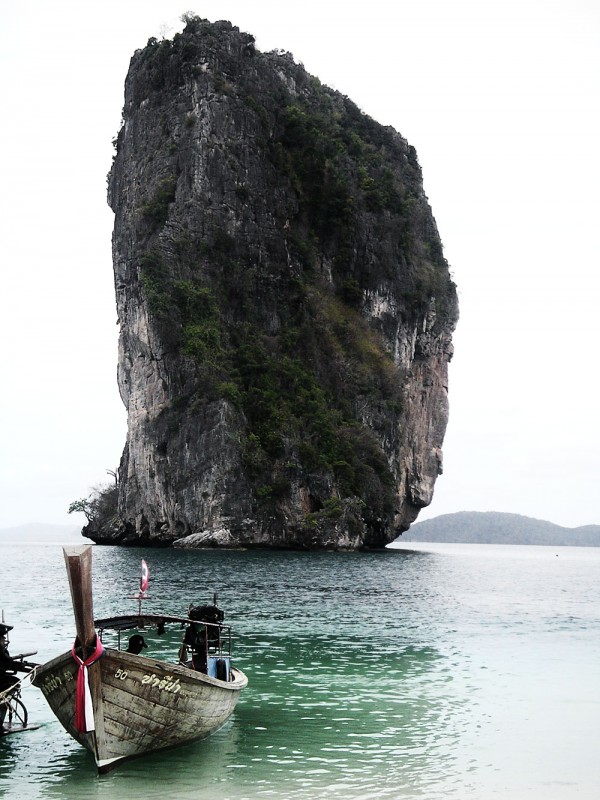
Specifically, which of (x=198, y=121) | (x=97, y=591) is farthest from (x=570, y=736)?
(x=198, y=121)

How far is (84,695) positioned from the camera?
1263cm

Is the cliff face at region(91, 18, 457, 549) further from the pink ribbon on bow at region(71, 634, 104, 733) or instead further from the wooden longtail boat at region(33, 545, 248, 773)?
the pink ribbon on bow at region(71, 634, 104, 733)

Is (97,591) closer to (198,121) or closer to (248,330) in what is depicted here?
(248,330)

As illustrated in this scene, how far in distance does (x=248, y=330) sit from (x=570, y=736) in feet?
237

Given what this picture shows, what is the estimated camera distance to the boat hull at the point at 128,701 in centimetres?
1279

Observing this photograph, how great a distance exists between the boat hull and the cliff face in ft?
199

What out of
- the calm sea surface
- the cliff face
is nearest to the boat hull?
the calm sea surface

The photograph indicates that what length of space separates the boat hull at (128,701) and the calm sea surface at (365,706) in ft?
1.21

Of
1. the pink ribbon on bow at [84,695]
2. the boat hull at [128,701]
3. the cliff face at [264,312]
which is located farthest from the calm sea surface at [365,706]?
the cliff face at [264,312]

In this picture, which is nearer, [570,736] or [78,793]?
[78,793]

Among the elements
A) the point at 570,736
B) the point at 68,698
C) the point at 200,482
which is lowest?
the point at 570,736

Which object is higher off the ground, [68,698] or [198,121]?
[198,121]

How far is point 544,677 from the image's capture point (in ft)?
72.6

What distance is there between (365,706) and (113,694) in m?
6.49
